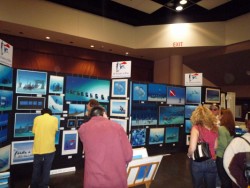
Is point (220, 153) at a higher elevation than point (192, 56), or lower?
lower

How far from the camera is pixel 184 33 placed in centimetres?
806

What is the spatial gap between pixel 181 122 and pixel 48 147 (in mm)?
4661

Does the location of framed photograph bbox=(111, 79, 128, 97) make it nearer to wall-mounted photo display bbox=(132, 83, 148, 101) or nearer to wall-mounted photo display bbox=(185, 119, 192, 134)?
wall-mounted photo display bbox=(132, 83, 148, 101)

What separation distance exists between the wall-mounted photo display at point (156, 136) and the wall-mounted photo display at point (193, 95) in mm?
1408

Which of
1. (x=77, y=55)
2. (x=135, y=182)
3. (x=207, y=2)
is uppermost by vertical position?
(x=207, y=2)

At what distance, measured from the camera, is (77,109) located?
5.17 metres

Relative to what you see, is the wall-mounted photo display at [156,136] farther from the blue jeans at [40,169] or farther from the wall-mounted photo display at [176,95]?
the blue jeans at [40,169]

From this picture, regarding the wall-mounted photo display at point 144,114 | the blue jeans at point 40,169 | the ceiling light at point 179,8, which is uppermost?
the ceiling light at point 179,8

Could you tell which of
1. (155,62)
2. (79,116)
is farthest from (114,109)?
(155,62)

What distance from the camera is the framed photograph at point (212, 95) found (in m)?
7.08

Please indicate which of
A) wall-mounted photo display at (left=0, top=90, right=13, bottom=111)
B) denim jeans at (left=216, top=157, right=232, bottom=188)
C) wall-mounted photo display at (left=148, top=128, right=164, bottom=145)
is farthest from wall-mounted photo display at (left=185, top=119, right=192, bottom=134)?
wall-mounted photo display at (left=0, top=90, right=13, bottom=111)

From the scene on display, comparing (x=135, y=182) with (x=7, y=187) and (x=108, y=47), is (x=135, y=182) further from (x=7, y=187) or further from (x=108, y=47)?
(x=108, y=47)

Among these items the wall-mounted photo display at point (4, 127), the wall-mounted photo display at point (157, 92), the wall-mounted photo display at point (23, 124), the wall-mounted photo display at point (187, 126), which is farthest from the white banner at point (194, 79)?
the wall-mounted photo display at point (4, 127)

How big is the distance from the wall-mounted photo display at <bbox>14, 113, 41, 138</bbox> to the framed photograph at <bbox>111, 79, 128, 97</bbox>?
6.33 feet
